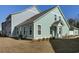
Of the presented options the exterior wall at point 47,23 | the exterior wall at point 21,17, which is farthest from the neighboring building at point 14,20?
the exterior wall at point 47,23

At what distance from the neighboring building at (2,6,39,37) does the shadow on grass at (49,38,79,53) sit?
0.47 meters

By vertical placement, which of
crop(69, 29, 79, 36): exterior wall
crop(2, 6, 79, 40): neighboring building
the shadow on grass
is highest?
crop(2, 6, 79, 40): neighboring building

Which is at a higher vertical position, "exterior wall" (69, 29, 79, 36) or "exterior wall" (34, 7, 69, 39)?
"exterior wall" (34, 7, 69, 39)

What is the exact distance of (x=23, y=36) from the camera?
12148mm

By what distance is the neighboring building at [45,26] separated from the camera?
1209 cm

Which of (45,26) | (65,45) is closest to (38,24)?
(45,26)

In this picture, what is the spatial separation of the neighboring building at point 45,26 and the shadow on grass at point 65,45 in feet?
0.28

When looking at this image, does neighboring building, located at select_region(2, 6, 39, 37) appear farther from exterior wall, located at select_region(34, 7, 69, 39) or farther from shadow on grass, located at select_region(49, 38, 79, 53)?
shadow on grass, located at select_region(49, 38, 79, 53)

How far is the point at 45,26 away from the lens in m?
12.1

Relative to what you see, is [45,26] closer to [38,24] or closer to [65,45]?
[38,24]

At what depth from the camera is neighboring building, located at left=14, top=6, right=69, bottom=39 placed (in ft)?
39.7

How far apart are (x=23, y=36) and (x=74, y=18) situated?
76 centimetres

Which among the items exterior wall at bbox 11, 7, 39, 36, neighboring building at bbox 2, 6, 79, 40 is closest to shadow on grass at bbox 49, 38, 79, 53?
neighboring building at bbox 2, 6, 79, 40
